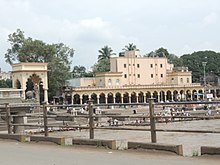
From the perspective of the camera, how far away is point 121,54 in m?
114

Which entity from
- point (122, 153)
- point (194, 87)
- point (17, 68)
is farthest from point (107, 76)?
point (122, 153)

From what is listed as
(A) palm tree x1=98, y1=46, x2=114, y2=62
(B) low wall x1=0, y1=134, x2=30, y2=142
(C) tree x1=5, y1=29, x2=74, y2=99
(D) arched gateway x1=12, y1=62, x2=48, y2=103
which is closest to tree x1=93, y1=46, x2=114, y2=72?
(A) palm tree x1=98, y1=46, x2=114, y2=62

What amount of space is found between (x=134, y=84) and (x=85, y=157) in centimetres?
9612

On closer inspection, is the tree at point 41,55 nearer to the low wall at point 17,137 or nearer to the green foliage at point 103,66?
the green foliage at point 103,66

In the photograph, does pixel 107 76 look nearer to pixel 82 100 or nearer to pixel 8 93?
pixel 82 100

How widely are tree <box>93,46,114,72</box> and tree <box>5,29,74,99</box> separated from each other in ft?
92.0

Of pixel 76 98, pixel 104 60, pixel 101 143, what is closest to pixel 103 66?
pixel 104 60

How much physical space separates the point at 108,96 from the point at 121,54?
1624cm

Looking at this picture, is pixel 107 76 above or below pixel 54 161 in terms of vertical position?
above

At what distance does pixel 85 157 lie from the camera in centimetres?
973

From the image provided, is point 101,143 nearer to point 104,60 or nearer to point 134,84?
point 134,84

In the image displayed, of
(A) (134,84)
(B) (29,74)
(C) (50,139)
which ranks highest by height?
(B) (29,74)

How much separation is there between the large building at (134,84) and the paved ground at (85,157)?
85996 mm

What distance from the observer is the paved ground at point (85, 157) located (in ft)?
28.4
